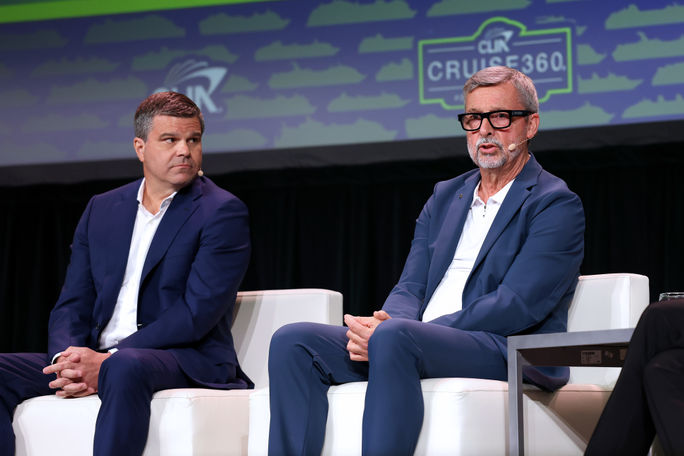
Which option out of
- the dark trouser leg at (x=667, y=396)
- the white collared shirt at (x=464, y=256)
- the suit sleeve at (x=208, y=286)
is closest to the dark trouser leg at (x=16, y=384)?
the suit sleeve at (x=208, y=286)

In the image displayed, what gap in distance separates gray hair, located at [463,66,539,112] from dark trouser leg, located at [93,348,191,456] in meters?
1.26

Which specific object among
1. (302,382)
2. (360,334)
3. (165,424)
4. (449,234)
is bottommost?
(165,424)

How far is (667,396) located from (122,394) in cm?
142

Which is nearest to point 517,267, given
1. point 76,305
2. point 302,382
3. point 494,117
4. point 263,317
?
point 494,117

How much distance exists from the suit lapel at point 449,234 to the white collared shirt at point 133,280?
0.92m

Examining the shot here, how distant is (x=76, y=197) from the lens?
4859 mm

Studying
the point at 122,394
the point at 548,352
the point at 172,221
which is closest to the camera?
the point at 548,352

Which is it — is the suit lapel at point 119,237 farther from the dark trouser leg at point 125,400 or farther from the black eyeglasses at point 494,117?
the black eyeglasses at point 494,117

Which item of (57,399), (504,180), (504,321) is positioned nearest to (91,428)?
(57,399)

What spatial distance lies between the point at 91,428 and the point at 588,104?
8.41 ft

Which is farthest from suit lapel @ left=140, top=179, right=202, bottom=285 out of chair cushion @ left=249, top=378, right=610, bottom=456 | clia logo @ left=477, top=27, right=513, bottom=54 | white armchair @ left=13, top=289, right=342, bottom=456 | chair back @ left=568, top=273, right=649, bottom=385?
clia logo @ left=477, top=27, right=513, bottom=54

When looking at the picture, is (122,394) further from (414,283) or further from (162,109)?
(162,109)

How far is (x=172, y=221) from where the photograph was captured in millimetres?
3057

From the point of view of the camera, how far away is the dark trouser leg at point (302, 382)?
236 cm
